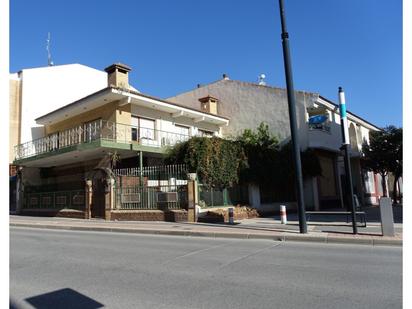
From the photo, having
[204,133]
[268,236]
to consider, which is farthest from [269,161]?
[268,236]

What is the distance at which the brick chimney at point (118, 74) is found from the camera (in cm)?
2205

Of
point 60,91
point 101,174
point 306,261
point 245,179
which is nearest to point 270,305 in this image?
point 306,261

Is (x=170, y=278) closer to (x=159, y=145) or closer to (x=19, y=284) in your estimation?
(x=19, y=284)

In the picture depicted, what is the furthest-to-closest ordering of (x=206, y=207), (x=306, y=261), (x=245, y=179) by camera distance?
(x=245, y=179)
(x=206, y=207)
(x=306, y=261)

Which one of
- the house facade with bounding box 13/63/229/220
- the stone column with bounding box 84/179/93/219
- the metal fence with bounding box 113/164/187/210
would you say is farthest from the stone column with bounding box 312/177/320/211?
the stone column with bounding box 84/179/93/219

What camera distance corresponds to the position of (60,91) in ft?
95.9

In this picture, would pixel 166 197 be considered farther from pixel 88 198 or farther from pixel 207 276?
pixel 207 276

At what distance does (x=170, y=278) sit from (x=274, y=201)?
15.4 metres

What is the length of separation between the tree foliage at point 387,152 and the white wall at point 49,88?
22.5m

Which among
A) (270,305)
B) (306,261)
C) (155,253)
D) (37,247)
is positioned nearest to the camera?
(270,305)

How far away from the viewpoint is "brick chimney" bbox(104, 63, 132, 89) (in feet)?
72.3

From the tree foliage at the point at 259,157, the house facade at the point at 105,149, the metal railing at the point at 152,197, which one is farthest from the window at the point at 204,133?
the metal railing at the point at 152,197

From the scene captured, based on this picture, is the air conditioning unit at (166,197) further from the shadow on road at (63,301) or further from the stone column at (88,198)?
the shadow on road at (63,301)
